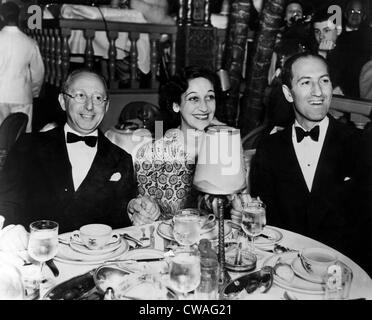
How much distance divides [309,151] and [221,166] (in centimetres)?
103

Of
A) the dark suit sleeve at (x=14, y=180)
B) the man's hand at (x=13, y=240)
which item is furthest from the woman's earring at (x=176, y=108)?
the man's hand at (x=13, y=240)

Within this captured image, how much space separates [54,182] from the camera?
2.07 meters

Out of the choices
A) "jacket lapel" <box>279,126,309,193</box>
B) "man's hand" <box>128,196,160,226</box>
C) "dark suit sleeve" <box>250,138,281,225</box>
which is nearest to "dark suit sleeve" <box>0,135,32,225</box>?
"man's hand" <box>128,196,160,226</box>

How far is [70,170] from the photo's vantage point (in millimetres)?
2080

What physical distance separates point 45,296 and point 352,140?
1621 mm

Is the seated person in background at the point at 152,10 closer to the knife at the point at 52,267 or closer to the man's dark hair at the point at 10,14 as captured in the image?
the man's dark hair at the point at 10,14

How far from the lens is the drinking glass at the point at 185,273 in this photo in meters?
1.10

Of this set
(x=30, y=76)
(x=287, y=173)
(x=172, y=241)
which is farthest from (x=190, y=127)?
(x=30, y=76)

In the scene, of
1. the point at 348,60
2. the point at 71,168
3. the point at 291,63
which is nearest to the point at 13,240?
the point at 71,168

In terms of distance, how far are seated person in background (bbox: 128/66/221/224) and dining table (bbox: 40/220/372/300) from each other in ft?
2.16

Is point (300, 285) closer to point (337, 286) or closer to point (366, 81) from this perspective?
point (337, 286)

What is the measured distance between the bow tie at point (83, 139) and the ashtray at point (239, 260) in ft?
3.06

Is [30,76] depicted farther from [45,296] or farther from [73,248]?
[45,296]

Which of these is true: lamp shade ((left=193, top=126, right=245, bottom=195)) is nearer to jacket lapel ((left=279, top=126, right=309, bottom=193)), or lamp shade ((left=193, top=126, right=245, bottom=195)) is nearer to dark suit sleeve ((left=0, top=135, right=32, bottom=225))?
jacket lapel ((left=279, top=126, right=309, bottom=193))
